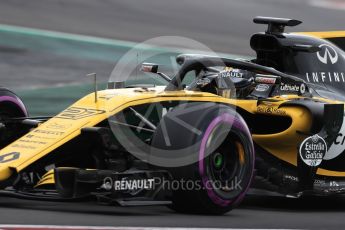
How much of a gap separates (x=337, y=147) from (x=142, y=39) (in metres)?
8.51

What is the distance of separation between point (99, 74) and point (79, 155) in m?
6.77

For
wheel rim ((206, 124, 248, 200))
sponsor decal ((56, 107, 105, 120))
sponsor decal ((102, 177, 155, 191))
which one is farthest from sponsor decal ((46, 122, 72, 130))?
wheel rim ((206, 124, 248, 200))

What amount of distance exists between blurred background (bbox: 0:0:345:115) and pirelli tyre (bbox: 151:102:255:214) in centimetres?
493

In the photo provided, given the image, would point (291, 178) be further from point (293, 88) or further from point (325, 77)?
point (325, 77)

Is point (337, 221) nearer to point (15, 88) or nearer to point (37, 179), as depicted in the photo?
point (37, 179)

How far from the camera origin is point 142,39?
16875 millimetres

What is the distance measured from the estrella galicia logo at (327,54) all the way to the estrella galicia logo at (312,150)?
51.6 inches

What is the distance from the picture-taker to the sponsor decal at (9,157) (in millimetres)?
7500

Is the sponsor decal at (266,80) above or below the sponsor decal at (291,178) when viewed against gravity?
above

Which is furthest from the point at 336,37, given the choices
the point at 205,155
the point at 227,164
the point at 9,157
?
the point at 9,157

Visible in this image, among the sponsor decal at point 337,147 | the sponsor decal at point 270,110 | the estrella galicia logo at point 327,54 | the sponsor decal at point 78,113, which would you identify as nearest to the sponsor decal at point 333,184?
the sponsor decal at point 337,147

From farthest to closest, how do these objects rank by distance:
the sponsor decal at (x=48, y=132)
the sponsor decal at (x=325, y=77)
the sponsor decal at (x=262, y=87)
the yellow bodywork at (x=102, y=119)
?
the sponsor decal at (x=325, y=77)
the sponsor decal at (x=262, y=87)
the sponsor decal at (x=48, y=132)
the yellow bodywork at (x=102, y=119)

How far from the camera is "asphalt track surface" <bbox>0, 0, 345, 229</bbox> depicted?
7.25 m

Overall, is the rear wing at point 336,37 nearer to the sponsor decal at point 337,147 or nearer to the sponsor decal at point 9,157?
the sponsor decal at point 337,147
